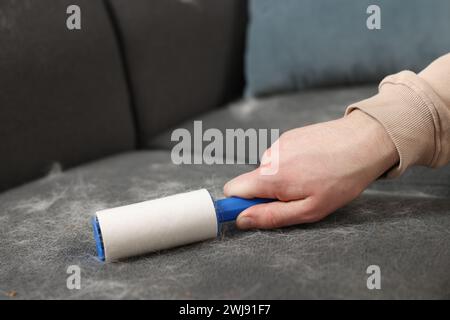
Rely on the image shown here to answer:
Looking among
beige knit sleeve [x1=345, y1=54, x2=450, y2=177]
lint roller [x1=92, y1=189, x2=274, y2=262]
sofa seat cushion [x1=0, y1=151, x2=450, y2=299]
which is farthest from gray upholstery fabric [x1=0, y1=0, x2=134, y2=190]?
beige knit sleeve [x1=345, y1=54, x2=450, y2=177]

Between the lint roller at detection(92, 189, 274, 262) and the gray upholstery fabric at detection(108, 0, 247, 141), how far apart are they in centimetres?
59

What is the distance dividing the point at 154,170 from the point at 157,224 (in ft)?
1.12

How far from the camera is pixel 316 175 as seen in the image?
0.79 meters

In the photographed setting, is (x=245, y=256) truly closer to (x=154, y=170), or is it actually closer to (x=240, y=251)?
(x=240, y=251)

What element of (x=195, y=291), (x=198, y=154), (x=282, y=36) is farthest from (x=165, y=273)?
(x=282, y=36)

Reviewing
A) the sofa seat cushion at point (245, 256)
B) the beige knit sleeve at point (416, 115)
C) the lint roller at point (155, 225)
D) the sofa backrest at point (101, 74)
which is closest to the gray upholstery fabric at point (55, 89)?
Answer: the sofa backrest at point (101, 74)

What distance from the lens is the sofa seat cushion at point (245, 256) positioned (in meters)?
0.67

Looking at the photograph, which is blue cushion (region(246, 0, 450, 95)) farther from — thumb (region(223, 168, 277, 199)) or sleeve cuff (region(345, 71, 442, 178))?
thumb (region(223, 168, 277, 199))

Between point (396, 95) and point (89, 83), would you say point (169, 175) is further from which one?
point (396, 95)

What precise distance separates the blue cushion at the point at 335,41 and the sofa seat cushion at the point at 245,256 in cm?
55

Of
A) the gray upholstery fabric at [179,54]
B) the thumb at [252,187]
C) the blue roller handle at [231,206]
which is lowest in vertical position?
the blue roller handle at [231,206]

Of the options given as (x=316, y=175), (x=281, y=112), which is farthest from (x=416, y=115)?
(x=281, y=112)

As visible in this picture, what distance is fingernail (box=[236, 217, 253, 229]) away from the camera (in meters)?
0.80

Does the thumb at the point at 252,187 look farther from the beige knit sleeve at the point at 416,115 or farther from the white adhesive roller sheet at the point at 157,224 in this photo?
the beige knit sleeve at the point at 416,115
